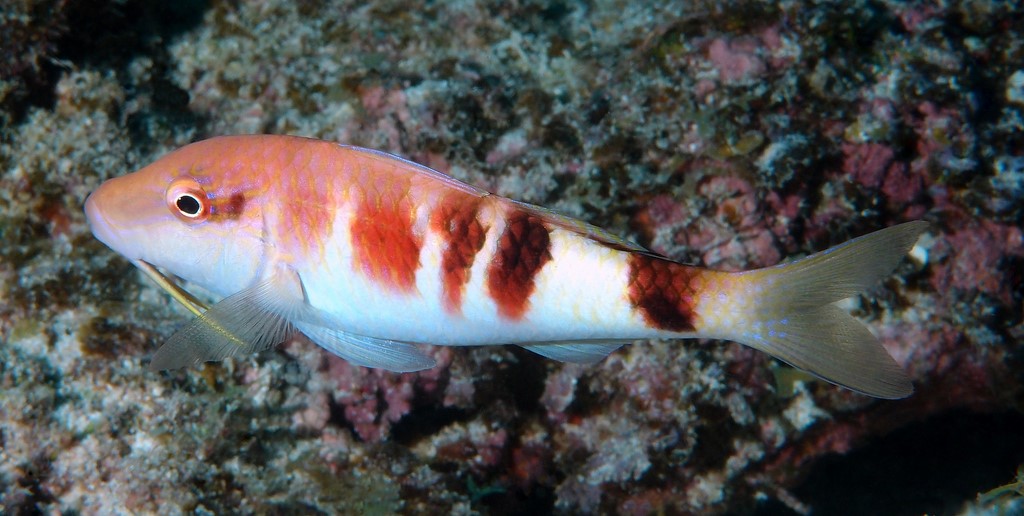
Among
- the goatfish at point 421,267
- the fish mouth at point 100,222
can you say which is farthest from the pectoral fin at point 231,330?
the fish mouth at point 100,222

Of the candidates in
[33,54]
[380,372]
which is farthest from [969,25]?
[33,54]

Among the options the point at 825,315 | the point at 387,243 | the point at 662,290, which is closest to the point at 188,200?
the point at 387,243

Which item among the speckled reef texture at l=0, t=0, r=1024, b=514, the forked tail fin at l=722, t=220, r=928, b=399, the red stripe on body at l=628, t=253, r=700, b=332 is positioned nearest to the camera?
the forked tail fin at l=722, t=220, r=928, b=399

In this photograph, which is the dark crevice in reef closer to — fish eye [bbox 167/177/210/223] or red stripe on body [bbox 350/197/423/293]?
red stripe on body [bbox 350/197/423/293]

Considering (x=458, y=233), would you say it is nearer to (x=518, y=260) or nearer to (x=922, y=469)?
(x=518, y=260)

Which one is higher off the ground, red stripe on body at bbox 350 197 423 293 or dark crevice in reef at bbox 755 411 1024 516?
red stripe on body at bbox 350 197 423 293

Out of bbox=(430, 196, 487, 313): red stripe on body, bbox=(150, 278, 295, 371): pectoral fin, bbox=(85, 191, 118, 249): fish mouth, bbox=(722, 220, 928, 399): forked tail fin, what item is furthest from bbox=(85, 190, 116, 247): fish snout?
bbox=(722, 220, 928, 399): forked tail fin

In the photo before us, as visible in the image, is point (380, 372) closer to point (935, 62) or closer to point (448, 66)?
point (448, 66)
